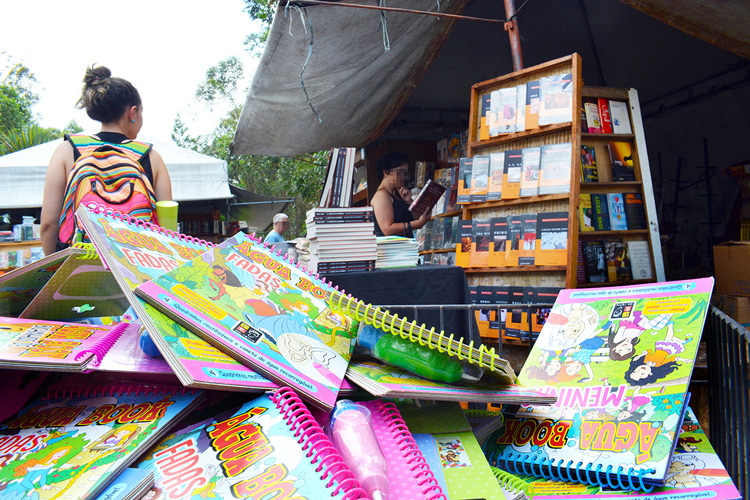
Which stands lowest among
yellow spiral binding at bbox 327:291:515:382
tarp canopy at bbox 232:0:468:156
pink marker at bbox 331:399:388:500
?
pink marker at bbox 331:399:388:500

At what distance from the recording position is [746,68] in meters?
5.42

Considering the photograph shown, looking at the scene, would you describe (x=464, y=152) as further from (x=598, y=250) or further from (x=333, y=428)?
(x=333, y=428)

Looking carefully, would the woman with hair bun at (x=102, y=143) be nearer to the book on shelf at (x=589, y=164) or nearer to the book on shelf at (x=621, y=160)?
the book on shelf at (x=589, y=164)

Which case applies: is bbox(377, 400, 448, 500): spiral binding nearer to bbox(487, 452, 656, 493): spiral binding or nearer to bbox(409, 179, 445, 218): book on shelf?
bbox(487, 452, 656, 493): spiral binding

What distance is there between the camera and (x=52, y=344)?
1075 mm

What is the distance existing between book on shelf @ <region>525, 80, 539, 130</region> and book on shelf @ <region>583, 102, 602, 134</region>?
0.52m

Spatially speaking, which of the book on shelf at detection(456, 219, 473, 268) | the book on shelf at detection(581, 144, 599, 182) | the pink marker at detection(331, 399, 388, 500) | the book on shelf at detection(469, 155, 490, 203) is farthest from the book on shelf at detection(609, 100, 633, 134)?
the pink marker at detection(331, 399, 388, 500)

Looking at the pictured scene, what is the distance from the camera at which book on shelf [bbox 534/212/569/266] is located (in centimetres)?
274

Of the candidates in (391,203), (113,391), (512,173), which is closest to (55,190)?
(113,391)

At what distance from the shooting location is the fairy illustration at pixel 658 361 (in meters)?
1.14

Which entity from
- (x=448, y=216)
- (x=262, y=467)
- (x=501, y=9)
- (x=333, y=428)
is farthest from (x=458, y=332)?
(x=501, y=9)

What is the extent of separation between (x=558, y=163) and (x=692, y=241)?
5.85 metres

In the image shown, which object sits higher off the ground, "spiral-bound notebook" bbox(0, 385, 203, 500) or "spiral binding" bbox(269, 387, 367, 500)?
"spiral binding" bbox(269, 387, 367, 500)

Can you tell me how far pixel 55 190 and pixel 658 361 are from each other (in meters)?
1.98
